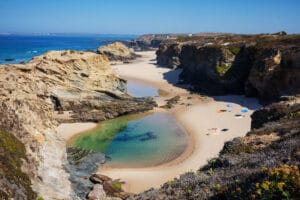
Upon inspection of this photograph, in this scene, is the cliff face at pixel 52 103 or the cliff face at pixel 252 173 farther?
the cliff face at pixel 52 103

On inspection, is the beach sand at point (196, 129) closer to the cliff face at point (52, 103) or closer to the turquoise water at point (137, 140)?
the turquoise water at point (137, 140)

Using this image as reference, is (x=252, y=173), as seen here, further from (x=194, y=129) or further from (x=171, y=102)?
(x=171, y=102)

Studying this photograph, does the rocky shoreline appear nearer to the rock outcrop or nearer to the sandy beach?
the sandy beach

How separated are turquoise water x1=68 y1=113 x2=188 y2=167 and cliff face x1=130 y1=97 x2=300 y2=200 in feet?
44.4

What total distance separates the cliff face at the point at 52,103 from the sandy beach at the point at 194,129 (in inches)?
154

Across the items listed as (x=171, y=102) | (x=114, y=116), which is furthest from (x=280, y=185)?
(x=171, y=102)

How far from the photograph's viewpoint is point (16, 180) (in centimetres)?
1359

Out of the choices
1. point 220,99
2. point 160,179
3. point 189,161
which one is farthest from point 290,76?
point 160,179

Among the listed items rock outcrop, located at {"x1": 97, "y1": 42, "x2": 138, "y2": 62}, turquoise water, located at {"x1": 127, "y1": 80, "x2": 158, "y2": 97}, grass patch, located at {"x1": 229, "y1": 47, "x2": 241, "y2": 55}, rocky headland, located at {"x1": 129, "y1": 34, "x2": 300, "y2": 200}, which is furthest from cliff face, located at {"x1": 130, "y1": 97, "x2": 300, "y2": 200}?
rock outcrop, located at {"x1": 97, "y1": 42, "x2": 138, "y2": 62}

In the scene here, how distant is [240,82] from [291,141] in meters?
39.9

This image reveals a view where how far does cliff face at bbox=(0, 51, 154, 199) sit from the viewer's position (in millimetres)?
16328

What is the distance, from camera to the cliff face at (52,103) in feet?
53.6

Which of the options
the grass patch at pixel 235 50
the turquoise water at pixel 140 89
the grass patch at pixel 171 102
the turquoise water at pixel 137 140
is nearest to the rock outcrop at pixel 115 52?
the turquoise water at pixel 140 89

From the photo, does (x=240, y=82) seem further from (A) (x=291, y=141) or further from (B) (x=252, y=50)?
(A) (x=291, y=141)
